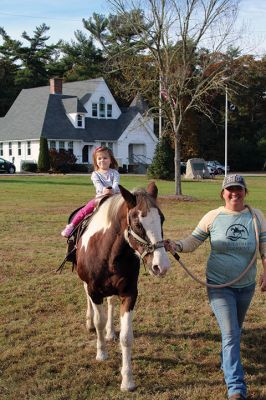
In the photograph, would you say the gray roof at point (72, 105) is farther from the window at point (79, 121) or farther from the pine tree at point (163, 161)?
the pine tree at point (163, 161)

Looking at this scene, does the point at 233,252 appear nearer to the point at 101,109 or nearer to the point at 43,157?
the point at 43,157

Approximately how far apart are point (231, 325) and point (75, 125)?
49.7 metres

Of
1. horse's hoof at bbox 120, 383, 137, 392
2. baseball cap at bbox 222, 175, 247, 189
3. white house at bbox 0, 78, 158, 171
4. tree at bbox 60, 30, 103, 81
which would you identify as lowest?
horse's hoof at bbox 120, 383, 137, 392

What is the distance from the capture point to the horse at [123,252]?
14.0 feet

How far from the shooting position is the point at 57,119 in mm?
52281

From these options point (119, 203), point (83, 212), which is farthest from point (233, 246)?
point (83, 212)

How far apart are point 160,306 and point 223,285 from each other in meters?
2.78

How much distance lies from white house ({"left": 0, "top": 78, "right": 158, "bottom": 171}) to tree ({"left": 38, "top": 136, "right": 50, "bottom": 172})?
3.27 meters

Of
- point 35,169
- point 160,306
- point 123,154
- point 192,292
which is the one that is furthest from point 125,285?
point 123,154

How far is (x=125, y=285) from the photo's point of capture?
487cm

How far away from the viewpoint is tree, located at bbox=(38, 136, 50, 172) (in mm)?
46562

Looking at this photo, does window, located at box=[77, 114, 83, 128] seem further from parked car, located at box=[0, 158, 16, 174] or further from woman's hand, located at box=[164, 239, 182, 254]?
woman's hand, located at box=[164, 239, 182, 254]

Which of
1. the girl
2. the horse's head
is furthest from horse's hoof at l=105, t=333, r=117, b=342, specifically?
the horse's head

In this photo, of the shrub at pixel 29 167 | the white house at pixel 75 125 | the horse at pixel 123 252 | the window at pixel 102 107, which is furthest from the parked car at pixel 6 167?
the horse at pixel 123 252
